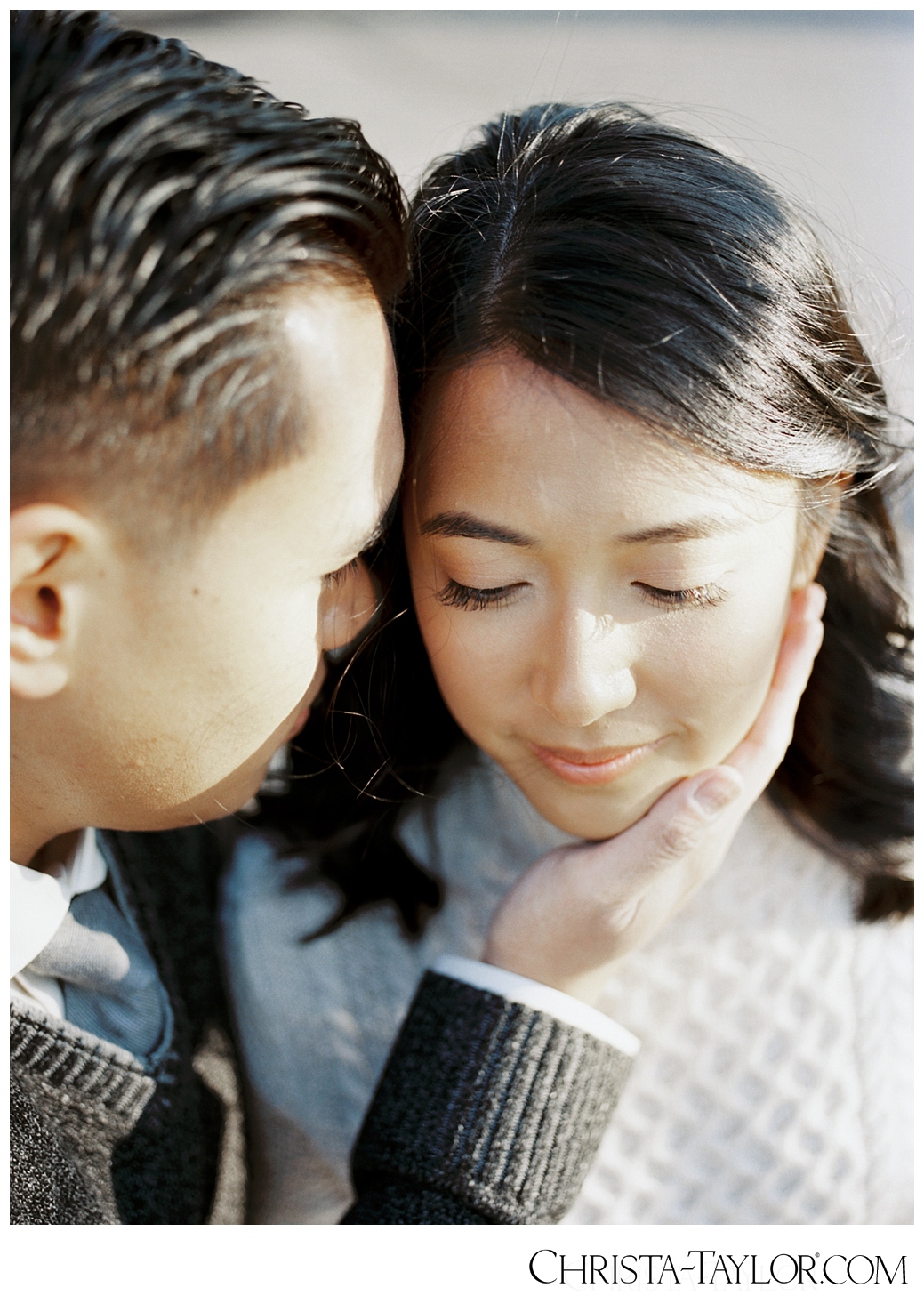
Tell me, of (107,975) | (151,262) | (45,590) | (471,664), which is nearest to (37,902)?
(107,975)

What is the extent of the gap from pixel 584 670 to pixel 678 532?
0.13 meters

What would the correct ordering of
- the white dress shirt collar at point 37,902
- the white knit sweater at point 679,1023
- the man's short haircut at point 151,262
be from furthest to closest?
the white knit sweater at point 679,1023
the white dress shirt collar at point 37,902
the man's short haircut at point 151,262

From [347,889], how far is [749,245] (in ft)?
2.65

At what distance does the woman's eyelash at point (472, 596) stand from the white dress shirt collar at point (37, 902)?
43 cm

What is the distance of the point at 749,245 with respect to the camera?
2.71 feet

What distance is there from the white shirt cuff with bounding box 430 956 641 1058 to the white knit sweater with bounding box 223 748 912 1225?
0.47ft

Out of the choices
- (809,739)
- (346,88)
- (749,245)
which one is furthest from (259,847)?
(346,88)

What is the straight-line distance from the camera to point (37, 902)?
90cm

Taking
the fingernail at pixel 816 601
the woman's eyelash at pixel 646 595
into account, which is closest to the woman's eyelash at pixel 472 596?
the woman's eyelash at pixel 646 595

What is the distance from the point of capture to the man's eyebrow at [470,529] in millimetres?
806

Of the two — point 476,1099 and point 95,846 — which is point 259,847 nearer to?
point 95,846

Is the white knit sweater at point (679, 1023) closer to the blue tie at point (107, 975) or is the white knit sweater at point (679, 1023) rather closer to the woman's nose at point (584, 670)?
the blue tie at point (107, 975)

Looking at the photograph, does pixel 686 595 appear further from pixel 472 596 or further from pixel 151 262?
pixel 151 262

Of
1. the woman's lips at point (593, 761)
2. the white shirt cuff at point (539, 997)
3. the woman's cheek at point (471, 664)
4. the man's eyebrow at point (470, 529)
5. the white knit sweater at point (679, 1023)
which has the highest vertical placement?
the man's eyebrow at point (470, 529)
